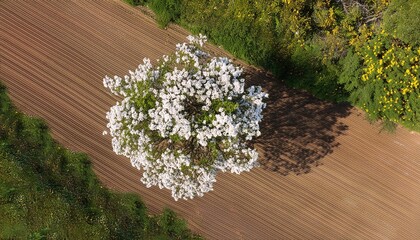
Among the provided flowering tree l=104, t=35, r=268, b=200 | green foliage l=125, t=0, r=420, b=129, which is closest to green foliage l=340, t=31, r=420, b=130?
green foliage l=125, t=0, r=420, b=129

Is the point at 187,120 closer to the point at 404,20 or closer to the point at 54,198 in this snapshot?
the point at 54,198

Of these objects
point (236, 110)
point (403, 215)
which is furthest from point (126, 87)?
point (403, 215)

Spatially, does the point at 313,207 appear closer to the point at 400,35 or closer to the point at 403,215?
the point at 403,215

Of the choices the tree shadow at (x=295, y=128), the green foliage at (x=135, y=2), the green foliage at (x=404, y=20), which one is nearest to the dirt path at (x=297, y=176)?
the tree shadow at (x=295, y=128)

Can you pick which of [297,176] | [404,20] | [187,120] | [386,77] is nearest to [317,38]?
[386,77]

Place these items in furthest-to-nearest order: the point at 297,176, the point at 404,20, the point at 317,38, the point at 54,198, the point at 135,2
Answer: the point at 135,2 < the point at 54,198 < the point at 297,176 < the point at 317,38 < the point at 404,20

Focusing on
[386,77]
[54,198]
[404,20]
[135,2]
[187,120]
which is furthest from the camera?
[135,2]

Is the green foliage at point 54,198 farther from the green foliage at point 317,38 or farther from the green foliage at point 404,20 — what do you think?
the green foliage at point 404,20
